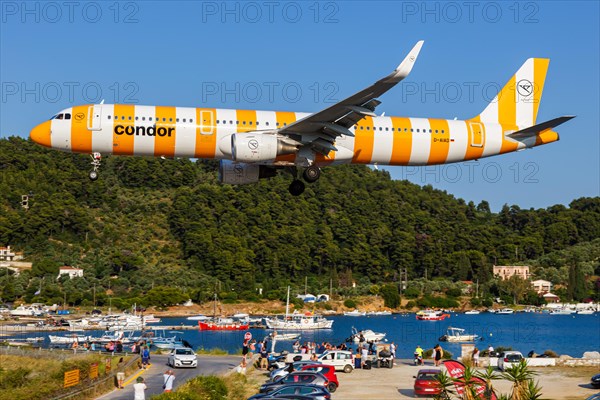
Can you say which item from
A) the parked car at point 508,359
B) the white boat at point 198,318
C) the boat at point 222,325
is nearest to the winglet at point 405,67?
the parked car at point 508,359

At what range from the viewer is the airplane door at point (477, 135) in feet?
164

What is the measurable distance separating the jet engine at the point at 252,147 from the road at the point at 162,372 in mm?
13349

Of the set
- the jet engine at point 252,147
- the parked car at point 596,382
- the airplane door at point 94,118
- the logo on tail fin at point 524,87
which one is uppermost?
the logo on tail fin at point 524,87

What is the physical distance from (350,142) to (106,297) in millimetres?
153939

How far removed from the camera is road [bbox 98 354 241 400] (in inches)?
1820

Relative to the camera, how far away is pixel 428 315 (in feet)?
653

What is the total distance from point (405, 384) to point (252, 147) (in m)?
20.1

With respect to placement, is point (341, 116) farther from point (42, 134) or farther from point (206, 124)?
point (42, 134)

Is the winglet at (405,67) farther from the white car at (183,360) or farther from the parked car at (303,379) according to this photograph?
the white car at (183,360)

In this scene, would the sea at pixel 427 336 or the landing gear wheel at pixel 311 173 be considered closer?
the landing gear wheel at pixel 311 173

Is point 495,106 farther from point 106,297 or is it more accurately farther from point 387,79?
point 106,297

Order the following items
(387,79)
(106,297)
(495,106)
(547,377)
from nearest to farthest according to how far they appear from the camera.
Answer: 1. (387,79)
2. (495,106)
3. (547,377)
4. (106,297)

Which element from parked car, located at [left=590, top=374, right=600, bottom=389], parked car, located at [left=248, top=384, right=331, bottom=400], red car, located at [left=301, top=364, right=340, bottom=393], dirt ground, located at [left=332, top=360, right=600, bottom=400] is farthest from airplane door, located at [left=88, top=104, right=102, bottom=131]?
parked car, located at [left=590, top=374, right=600, bottom=389]


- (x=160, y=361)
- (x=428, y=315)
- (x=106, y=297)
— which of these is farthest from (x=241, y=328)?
(x=160, y=361)
